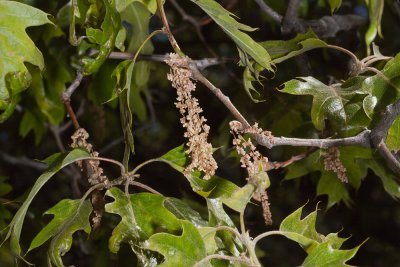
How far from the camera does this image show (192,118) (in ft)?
3.44

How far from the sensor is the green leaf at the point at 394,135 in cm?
119

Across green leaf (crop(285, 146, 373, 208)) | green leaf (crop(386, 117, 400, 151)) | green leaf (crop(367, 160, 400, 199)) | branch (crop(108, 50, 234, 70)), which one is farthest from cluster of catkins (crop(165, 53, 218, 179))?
green leaf (crop(367, 160, 400, 199))

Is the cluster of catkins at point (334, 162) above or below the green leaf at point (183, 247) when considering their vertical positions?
below

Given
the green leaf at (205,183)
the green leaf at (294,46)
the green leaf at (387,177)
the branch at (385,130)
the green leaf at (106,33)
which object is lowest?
the green leaf at (387,177)

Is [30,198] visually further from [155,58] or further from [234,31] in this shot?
[155,58]

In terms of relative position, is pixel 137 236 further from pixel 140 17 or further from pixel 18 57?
pixel 140 17

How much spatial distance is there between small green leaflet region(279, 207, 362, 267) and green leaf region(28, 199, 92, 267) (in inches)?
12.4

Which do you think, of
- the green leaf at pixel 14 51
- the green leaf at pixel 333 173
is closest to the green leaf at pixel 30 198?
the green leaf at pixel 14 51

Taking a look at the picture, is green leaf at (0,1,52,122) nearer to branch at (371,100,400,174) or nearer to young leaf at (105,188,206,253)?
young leaf at (105,188,206,253)

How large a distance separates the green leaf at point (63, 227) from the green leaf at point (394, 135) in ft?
1.74

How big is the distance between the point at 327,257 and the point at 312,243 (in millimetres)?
47

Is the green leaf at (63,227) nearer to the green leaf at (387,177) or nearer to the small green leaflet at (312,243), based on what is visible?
the small green leaflet at (312,243)

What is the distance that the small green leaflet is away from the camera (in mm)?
960

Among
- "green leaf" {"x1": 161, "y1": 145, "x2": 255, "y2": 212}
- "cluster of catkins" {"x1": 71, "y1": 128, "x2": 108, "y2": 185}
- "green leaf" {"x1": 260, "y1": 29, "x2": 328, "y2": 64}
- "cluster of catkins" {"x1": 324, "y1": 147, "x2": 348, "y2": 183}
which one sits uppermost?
"green leaf" {"x1": 260, "y1": 29, "x2": 328, "y2": 64}
